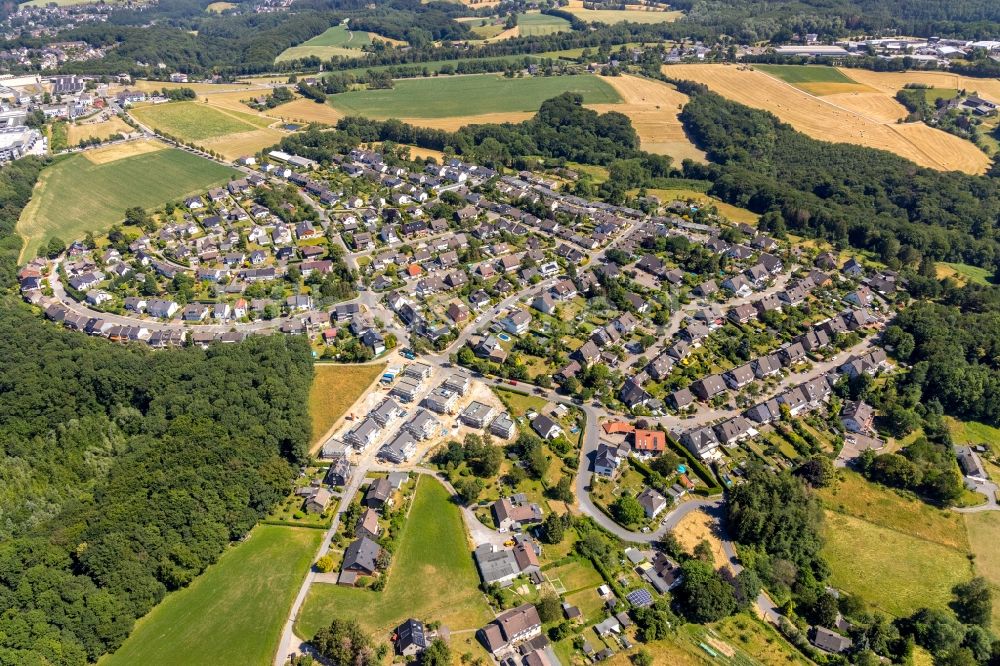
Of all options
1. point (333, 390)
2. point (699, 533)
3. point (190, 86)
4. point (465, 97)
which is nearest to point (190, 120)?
point (190, 86)

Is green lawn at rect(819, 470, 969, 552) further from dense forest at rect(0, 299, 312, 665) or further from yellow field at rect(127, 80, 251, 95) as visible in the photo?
yellow field at rect(127, 80, 251, 95)

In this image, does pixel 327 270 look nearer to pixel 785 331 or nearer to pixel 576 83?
pixel 785 331

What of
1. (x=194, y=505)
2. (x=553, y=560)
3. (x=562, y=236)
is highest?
(x=562, y=236)

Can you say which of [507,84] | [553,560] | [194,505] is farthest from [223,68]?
[553,560]

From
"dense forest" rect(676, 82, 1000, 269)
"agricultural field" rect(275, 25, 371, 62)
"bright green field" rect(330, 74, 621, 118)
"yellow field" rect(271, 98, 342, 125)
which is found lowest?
"dense forest" rect(676, 82, 1000, 269)

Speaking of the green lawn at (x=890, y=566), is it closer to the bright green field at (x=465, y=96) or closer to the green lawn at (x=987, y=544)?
the green lawn at (x=987, y=544)

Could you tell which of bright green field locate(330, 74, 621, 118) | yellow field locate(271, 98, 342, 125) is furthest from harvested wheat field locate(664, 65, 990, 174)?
yellow field locate(271, 98, 342, 125)
